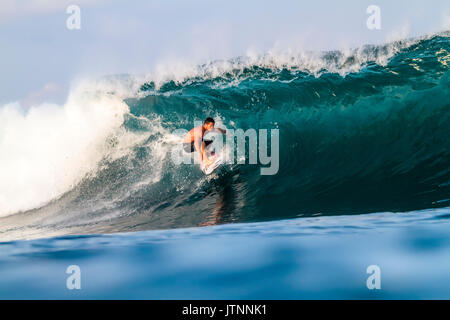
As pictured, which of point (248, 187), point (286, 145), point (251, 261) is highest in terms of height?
point (286, 145)

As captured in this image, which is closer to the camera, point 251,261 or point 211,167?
point 251,261

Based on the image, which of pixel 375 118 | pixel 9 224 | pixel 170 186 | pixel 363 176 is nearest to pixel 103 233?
pixel 170 186

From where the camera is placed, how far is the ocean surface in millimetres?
4480

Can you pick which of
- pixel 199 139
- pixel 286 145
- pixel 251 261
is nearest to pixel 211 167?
pixel 199 139

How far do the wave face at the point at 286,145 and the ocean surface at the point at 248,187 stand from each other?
0.04 meters

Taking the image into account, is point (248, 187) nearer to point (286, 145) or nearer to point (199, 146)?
point (199, 146)

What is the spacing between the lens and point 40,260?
17.3 ft

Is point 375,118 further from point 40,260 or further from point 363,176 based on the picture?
point 40,260

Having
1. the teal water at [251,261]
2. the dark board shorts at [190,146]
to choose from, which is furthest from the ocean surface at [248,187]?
the dark board shorts at [190,146]

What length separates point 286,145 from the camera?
33.2 ft

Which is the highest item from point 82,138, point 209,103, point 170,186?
point 209,103

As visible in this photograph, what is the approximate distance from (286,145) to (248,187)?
1892 millimetres

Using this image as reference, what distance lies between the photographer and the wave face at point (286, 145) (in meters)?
7.80
